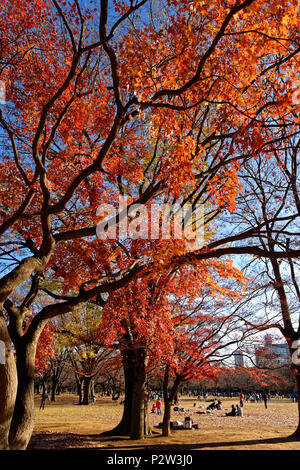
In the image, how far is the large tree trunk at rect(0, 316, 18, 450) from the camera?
16.1 feet

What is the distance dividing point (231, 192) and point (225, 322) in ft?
24.1

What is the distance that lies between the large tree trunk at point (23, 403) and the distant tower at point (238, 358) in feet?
31.5

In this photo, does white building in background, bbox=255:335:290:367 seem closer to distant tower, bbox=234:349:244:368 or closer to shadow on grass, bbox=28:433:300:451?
distant tower, bbox=234:349:244:368

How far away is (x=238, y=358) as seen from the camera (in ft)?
47.1

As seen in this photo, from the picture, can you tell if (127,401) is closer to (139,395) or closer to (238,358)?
(139,395)

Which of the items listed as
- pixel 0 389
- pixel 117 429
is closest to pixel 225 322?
pixel 117 429

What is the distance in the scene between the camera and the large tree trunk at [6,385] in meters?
4.89

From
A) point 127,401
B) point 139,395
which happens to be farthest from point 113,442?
point 127,401

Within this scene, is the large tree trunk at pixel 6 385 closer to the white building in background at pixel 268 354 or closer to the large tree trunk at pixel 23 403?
the large tree trunk at pixel 23 403

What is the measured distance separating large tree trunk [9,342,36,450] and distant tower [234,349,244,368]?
959cm

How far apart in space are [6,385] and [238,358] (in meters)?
11.7

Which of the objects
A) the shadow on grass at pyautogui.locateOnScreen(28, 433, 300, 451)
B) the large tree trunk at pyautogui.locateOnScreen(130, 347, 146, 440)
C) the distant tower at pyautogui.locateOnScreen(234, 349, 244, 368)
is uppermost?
the distant tower at pyautogui.locateOnScreen(234, 349, 244, 368)

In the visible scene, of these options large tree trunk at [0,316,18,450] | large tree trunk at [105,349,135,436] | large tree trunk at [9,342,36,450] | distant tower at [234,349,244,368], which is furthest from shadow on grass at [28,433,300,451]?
large tree trunk at [0,316,18,450]

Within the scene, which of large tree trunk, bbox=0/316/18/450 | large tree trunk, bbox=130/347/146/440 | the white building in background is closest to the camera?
large tree trunk, bbox=0/316/18/450
